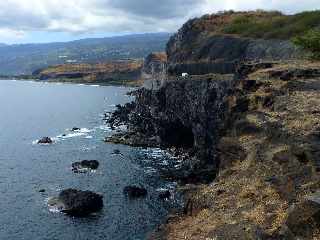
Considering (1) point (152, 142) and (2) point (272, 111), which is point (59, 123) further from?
(2) point (272, 111)

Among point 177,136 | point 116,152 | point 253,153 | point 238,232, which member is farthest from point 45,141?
point 238,232

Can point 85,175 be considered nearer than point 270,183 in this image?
No

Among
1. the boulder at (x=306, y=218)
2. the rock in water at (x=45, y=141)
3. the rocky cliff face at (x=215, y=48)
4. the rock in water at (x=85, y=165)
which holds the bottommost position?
the rock in water at (x=45, y=141)

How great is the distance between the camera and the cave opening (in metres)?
111

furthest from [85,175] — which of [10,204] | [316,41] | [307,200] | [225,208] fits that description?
[307,200]

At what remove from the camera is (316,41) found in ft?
220

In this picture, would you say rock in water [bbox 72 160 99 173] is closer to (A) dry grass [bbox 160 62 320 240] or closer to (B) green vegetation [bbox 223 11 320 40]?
(A) dry grass [bbox 160 62 320 240]

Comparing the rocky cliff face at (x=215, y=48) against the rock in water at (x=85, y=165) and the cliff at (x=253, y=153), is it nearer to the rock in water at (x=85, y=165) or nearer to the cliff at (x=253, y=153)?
the cliff at (x=253, y=153)

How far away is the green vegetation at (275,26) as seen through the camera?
11244cm

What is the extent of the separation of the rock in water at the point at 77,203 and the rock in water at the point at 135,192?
4839mm

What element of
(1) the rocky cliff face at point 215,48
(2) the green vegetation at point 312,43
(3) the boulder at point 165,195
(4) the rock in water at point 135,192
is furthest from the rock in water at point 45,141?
(2) the green vegetation at point 312,43

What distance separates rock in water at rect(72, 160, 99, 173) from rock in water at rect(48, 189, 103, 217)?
69.2 feet

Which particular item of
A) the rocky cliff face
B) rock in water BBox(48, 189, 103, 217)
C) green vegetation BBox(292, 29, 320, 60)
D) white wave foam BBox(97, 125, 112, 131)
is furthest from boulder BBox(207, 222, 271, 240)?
white wave foam BBox(97, 125, 112, 131)

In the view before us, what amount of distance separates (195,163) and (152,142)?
94.6 ft
